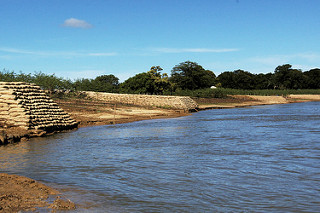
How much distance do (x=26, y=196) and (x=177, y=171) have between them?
438 centimetres

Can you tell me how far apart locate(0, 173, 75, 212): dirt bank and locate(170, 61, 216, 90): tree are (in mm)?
86071

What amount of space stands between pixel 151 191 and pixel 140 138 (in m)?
9.44

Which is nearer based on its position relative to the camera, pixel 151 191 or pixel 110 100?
pixel 151 191

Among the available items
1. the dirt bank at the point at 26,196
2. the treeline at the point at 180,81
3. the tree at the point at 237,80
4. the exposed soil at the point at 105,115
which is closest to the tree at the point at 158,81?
Result: the treeline at the point at 180,81

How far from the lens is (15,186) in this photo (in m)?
7.73

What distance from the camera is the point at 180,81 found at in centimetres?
9400

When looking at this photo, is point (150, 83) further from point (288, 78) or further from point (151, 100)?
point (288, 78)

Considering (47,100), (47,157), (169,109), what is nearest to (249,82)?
(169,109)

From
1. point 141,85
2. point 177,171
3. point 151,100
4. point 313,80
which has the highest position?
point 313,80

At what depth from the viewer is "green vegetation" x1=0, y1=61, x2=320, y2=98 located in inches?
1667

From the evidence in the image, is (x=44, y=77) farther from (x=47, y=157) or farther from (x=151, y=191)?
(x=151, y=191)

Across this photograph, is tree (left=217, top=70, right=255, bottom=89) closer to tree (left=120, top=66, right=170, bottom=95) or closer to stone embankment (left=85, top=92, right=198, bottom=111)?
tree (left=120, top=66, right=170, bottom=95)

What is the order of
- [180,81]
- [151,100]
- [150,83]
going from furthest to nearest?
[180,81] < [150,83] < [151,100]

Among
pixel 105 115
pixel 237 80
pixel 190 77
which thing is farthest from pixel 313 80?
pixel 105 115
